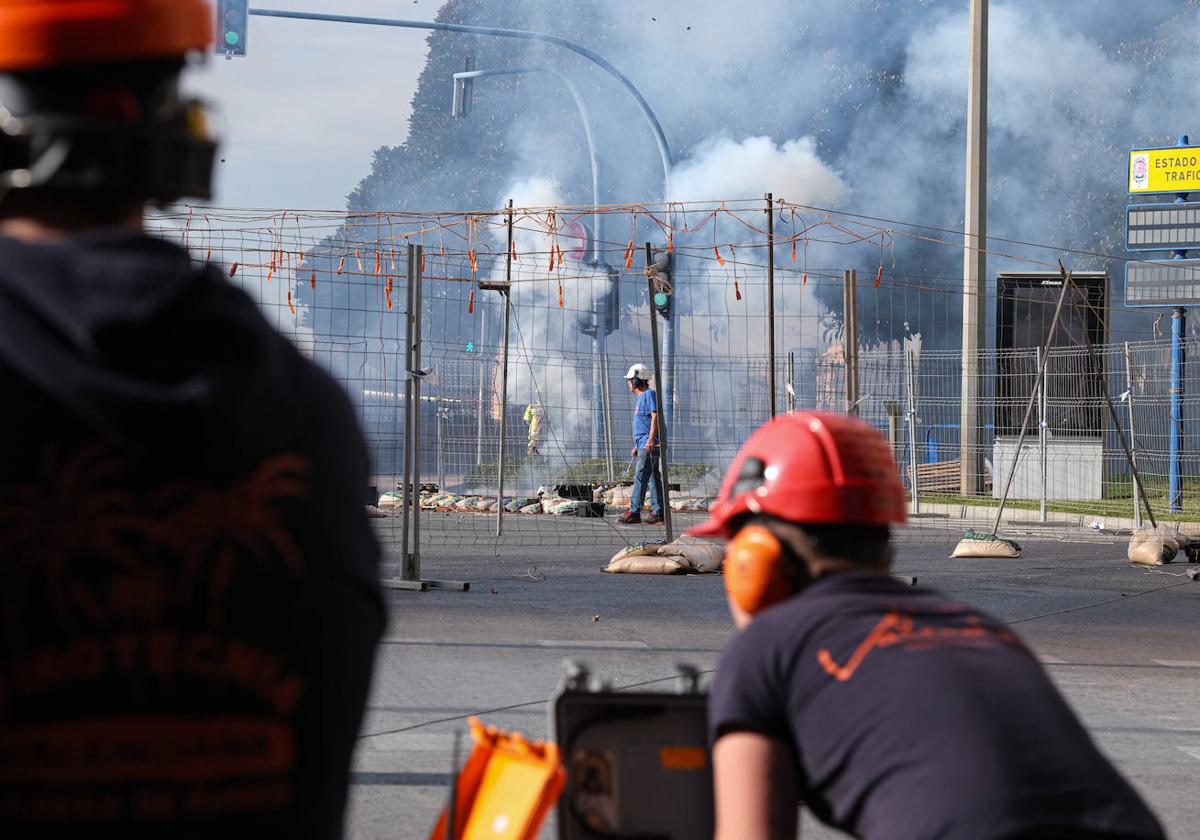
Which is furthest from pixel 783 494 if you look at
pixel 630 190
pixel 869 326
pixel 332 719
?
pixel 630 190

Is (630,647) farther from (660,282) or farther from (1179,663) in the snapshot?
(660,282)

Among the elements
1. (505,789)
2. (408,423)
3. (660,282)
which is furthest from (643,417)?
(505,789)

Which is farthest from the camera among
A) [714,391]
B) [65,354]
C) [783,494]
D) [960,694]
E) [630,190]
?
[630,190]

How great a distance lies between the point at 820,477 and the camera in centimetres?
237

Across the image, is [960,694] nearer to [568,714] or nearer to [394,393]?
[568,714]

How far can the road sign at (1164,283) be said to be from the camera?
24.8 m

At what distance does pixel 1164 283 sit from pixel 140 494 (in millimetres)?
25661

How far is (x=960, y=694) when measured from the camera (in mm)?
2117

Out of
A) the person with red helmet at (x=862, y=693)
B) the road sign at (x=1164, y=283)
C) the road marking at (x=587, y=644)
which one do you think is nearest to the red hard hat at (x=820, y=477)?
the person with red helmet at (x=862, y=693)

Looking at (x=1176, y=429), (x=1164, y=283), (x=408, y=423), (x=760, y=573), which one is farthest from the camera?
(x=1164, y=283)

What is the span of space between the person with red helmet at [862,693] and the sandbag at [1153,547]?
12679 mm

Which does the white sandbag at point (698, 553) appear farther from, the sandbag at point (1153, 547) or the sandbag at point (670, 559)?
the sandbag at point (1153, 547)

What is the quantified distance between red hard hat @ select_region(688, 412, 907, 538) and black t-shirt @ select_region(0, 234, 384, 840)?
114 cm

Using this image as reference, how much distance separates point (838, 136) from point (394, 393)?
173 ft
